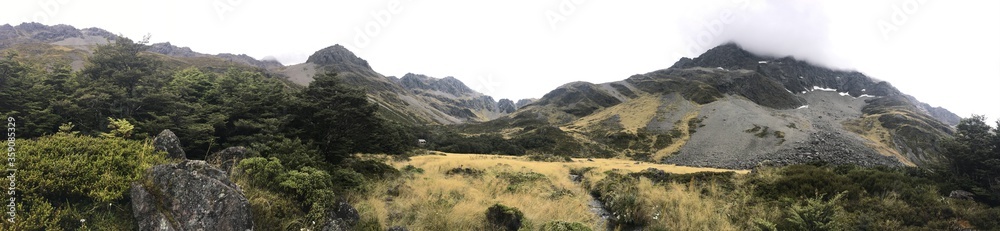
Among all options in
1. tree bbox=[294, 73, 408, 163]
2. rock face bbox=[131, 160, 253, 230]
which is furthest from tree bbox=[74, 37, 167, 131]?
rock face bbox=[131, 160, 253, 230]

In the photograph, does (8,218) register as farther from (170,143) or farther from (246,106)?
(246,106)

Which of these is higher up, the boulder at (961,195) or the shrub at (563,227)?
the boulder at (961,195)

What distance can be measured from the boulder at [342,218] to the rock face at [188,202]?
132cm

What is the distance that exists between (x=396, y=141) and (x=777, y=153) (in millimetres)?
64520

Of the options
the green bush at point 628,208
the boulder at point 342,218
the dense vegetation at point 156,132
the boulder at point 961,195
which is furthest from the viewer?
the boulder at point 961,195

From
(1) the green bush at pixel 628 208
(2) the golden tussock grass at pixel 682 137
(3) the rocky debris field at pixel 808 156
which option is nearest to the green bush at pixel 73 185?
(1) the green bush at pixel 628 208

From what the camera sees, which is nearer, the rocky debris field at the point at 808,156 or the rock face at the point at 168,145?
the rock face at the point at 168,145

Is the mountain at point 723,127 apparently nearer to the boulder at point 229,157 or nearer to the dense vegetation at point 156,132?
the dense vegetation at point 156,132

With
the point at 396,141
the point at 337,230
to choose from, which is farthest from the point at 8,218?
the point at 396,141

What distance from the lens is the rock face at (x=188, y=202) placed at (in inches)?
236

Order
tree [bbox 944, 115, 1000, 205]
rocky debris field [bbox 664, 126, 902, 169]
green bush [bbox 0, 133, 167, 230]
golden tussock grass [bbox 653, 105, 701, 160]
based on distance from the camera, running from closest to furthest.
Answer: green bush [bbox 0, 133, 167, 230] → tree [bbox 944, 115, 1000, 205] → rocky debris field [bbox 664, 126, 902, 169] → golden tussock grass [bbox 653, 105, 701, 160]

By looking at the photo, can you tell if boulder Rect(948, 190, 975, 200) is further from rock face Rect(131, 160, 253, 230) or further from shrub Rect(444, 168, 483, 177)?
rock face Rect(131, 160, 253, 230)

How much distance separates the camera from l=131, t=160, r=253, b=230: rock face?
19.7 feet

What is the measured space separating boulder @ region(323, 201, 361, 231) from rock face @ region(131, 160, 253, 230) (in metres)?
1.32
